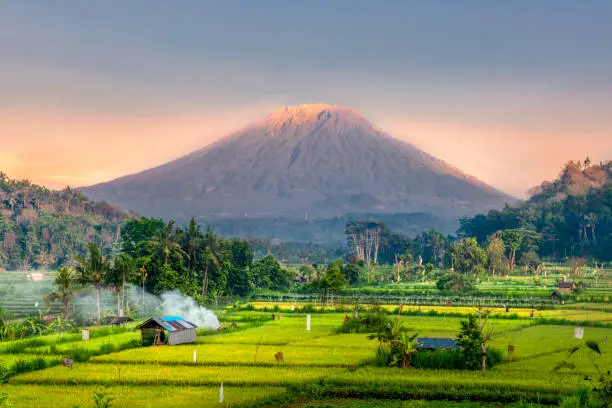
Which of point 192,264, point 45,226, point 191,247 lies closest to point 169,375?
point 192,264

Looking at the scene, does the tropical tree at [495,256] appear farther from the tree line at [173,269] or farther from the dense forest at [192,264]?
the dense forest at [192,264]

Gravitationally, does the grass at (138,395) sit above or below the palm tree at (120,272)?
below

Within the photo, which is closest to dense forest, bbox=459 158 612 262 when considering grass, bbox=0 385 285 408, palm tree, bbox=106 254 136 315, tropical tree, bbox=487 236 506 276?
tropical tree, bbox=487 236 506 276

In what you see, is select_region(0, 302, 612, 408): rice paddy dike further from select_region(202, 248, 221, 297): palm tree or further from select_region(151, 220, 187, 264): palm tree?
select_region(202, 248, 221, 297): palm tree

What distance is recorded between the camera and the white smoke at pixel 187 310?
146 feet

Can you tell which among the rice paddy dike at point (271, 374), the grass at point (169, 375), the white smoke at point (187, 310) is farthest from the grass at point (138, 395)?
the white smoke at point (187, 310)

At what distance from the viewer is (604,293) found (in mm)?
66938

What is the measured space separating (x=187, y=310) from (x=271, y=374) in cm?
2623

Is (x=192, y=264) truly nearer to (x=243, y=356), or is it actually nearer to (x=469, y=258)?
(x=243, y=356)

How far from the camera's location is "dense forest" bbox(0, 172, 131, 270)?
116750 mm

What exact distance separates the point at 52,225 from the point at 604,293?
276 feet

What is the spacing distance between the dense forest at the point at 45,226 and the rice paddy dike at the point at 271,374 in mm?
74968

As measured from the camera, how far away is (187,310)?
2042 inches

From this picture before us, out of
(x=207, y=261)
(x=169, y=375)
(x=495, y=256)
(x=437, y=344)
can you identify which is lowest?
(x=169, y=375)
